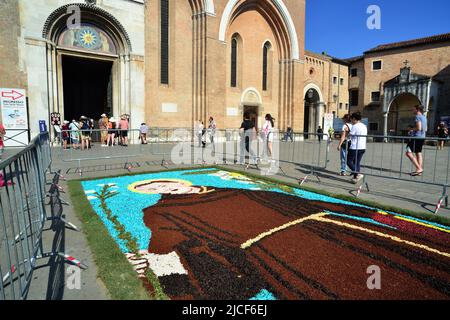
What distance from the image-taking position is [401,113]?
35.4 m

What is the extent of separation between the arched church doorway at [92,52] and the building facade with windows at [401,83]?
30.8 m

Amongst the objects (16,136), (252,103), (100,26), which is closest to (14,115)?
(16,136)

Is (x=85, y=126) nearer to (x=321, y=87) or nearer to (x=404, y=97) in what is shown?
(x=321, y=87)

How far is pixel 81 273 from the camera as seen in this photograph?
9.86 ft

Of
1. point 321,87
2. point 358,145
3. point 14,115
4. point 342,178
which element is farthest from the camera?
point 321,87

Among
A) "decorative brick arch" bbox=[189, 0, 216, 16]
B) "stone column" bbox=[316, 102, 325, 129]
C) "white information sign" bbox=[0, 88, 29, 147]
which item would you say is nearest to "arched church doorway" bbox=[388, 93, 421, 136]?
"stone column" bbox=[316, 102, 325, 129]

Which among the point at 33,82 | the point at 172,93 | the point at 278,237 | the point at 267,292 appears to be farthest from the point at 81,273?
the point at 172,93

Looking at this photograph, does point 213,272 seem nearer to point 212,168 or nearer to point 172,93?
point 212,168

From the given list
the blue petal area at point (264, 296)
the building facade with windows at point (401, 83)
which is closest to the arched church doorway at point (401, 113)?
the building facade with windows at point (401, 83)

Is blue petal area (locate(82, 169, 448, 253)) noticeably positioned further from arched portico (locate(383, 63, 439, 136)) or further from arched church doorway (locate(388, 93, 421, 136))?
arched church doorway (locate(388, 93, 421, 136))

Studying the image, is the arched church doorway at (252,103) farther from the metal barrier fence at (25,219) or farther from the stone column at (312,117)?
the metal barrier fence at (25,219)

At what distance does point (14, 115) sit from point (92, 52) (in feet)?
17.6

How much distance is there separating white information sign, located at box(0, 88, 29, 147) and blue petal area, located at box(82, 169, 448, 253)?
9.12 m

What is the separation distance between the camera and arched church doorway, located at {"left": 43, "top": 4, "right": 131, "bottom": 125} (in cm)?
1469
